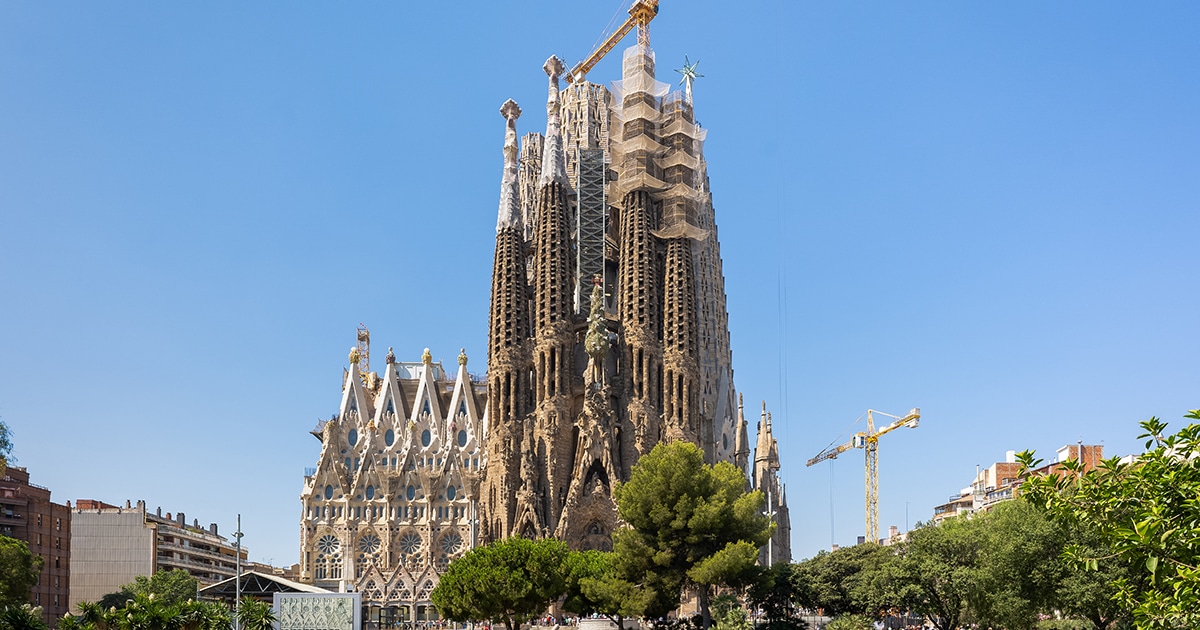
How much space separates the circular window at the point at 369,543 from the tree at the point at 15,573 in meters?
30.0

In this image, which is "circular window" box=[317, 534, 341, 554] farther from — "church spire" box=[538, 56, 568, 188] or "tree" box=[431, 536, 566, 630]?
"tree" box=[431, 536, 566, 630]

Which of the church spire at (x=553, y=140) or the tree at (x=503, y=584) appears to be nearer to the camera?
the tree at (x=503, y=584)

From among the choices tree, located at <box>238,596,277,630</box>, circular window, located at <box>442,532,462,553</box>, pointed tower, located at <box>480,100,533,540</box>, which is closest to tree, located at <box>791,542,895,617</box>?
tree, located at <box>238,596,277,630</box>

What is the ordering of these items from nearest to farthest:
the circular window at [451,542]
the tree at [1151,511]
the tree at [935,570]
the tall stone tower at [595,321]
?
1. the tree at [1151,511]
2. the tree at [935,570]
3. the tall stone tower at [595,321]
4. the circular window at [451,542]

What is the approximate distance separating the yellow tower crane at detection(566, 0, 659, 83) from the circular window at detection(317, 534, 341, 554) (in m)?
41.7

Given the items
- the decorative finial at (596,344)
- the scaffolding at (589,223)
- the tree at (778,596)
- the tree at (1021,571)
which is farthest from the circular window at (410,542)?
the tree at (1021,571)

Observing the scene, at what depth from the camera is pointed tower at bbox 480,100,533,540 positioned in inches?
2982

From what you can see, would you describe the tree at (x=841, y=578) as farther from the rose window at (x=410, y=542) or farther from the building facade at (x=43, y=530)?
the building facade at (x=43, y=530)

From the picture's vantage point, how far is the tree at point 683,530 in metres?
50.6

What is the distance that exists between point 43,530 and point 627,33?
196 ft

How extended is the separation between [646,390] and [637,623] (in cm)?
1978

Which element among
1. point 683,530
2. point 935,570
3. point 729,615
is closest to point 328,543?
point 683,530

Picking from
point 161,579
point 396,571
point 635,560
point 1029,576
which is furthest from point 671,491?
point 161,579

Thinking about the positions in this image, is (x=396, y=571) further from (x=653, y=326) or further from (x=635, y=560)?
(x=635, y=560)
